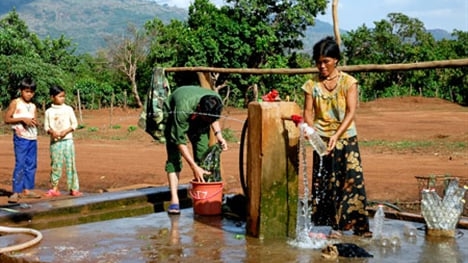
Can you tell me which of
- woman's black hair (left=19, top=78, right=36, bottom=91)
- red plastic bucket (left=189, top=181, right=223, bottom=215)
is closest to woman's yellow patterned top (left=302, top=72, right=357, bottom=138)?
red plastic bucket (left=189, top=181, right=223, bottom=215)

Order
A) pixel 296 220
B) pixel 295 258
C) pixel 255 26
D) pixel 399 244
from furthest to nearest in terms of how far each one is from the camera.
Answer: pixel 255 26 < pixel 296 220 < pixel 399 244 < pixel 295 258

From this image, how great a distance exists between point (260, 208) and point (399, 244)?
1011 millimetres

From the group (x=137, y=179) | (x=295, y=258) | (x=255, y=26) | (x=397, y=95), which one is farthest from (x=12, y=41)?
(x=295, y=258)

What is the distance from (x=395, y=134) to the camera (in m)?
20.2

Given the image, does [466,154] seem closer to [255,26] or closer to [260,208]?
[260,208]

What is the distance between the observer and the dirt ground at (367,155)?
10117mm

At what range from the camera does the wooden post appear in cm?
481

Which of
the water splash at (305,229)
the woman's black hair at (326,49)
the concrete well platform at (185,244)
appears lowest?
the concrete well platform at (185,244)

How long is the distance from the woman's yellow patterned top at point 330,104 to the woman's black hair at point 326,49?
0.60 ft

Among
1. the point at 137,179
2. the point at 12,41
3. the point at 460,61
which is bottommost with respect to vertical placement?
the point at 137,179

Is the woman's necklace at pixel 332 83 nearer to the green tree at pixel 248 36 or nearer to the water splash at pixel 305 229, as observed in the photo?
the water splash at pixel 305 229

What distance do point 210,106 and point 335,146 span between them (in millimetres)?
1215

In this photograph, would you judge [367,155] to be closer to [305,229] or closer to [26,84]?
[26,84]

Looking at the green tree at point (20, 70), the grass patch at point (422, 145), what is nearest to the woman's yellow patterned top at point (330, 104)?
the grass patch at point (422, 145)
